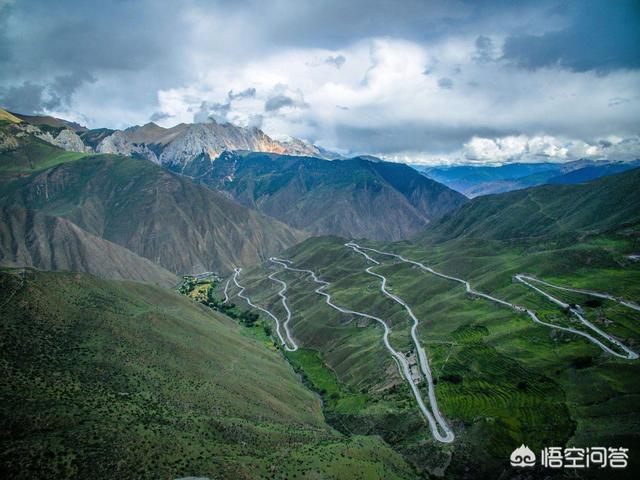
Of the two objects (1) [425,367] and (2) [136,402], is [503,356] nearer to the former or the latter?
(1) [425,367]

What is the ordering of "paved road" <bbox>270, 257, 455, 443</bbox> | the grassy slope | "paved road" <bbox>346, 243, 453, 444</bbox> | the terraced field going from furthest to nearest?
"paved road" <bbox>346, 243, 453, 444</bbox> < "paved road" <bbox>270, 257, 455, 443</bbox> < the terraced field < the grassy slope

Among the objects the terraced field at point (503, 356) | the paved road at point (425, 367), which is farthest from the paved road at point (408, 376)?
the terraced field at point (503, 356)

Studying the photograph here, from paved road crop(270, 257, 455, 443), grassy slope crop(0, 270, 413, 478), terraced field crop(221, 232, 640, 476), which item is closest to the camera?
grassy slope crop(0, 270, 413, 478)

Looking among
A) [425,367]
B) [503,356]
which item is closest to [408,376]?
[425,367]

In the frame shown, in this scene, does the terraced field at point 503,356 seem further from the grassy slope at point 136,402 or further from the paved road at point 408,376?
the grassy slope at point 136,402

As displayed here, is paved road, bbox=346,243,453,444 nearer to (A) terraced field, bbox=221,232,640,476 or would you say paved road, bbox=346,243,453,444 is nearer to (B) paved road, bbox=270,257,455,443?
(B) paved road, bbox=270,257,455,443

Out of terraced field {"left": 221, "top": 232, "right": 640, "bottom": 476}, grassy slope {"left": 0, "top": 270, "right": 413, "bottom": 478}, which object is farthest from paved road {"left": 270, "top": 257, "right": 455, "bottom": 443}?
grassy slope {"left": 0, "top": 270, "right": 413, "bottom": 478}

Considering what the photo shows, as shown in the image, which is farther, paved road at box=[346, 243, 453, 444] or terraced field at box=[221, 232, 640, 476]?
paved road at box=[346, 243, 453, 444]

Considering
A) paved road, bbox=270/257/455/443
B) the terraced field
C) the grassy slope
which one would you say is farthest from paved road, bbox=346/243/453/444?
the grassy slope

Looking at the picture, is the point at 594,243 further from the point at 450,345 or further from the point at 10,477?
the point at 10,477
